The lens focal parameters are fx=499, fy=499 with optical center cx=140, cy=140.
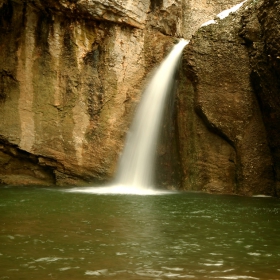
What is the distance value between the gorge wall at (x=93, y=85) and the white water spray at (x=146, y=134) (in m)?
0.30

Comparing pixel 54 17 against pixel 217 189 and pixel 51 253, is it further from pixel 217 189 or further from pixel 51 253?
pixel 51 253

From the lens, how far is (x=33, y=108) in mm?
15297

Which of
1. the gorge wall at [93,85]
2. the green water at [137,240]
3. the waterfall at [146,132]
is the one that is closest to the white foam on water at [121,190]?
the waterfall at [146,132]

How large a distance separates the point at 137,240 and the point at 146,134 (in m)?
8.80

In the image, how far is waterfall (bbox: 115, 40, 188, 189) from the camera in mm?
14570

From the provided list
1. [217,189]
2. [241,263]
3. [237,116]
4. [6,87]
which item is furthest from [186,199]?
[6,87]

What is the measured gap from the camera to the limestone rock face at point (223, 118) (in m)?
13.0

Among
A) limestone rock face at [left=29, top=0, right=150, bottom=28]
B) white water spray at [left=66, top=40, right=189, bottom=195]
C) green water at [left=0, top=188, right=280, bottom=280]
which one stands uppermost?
limestone rock face at [left=29, top=0, right=150, bottom=28]

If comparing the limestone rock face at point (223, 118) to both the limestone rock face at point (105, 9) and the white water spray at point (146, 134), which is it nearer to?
the white water spray at point (146, 134)

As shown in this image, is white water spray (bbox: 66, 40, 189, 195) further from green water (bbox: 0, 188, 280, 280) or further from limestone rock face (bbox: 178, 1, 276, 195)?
green water (bbox: 0, 188, 280, 280)

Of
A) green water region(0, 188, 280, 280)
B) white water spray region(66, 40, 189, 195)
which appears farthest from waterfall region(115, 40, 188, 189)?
green water region(0, 188, 280, 280)

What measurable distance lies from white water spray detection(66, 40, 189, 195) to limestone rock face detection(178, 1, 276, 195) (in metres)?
0.97

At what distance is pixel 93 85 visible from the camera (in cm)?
1554

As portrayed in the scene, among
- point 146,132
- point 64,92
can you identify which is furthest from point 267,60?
point 64,92
